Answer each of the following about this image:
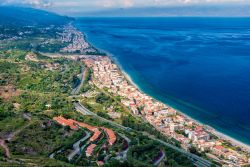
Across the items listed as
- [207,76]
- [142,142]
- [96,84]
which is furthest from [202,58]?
[142,142]

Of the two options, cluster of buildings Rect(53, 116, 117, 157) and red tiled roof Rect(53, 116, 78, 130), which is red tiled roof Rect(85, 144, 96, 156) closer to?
cluster of buildings Rect(53, 116, 117, 157)

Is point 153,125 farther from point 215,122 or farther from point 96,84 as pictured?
point 96,84

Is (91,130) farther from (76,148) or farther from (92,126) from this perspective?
(76,148)

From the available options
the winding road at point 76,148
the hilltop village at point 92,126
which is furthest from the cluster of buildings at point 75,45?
the winding road at point 76,148

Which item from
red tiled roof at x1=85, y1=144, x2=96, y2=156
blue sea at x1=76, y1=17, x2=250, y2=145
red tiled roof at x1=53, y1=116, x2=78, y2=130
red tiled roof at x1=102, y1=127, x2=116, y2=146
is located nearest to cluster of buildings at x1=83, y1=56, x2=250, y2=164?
blue sea at x1=76, y1=17, x2=250, y2=145

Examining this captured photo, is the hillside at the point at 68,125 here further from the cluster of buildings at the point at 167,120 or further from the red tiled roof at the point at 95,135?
the cluster of buildings at the point at 167,120

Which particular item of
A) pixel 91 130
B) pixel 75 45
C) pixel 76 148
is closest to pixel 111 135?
pixel 91 130
